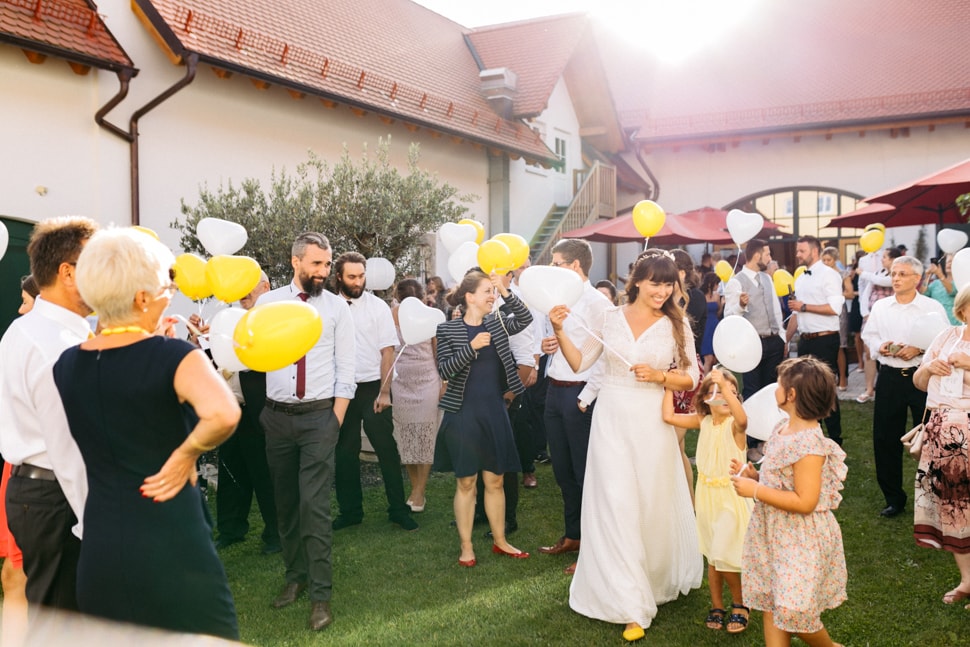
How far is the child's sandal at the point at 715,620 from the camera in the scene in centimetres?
412

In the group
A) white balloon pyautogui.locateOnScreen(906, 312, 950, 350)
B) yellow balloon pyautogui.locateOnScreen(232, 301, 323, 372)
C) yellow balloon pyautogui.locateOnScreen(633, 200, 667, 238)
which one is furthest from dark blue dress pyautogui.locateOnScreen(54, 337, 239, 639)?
white balloon pyautogui.locateOnScreen(906, 312, 950, 350)

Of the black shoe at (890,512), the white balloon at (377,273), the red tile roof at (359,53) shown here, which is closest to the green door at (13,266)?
the red tile roof at (359,53)

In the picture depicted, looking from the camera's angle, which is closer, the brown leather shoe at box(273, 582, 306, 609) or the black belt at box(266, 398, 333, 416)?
the black belt at box(266, 398, 333, 416)

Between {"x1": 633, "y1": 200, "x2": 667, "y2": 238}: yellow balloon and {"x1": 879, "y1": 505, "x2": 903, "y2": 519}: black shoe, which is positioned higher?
{"x1": 633, "y1": 200, "x2": 667, "y2": 238}: yellow balloon

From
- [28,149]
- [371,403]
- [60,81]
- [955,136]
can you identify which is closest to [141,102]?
[60,81]

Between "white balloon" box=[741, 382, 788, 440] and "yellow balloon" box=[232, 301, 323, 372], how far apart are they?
2.44m

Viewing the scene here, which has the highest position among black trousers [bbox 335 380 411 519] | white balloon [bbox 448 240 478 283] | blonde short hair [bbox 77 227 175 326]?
white balloon [bbox 448 240 478 283]

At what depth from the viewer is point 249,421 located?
19.0 feet

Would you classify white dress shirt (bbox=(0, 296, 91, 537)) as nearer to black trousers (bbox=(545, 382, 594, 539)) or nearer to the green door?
black trousers (bbox=(545, 382, 594, 539))

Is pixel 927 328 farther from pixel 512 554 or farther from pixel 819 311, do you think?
pixel 512 554

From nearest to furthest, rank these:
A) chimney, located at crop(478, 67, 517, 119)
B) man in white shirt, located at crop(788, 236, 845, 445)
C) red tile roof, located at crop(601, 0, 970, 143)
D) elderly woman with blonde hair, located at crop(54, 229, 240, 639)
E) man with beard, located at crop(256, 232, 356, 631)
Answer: elderly woman with blonde hair, located at crop(54, 229, 240, 639), man with beard, located at crop(256, 232, 356, 631), man in white shirt, located at crop(788, 236, 845, 445), chimney, located at crop(478, 67, 517, 119), red tile roof, located at crop(601, 0, 970, 143)

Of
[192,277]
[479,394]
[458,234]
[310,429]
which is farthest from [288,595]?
[458,234]

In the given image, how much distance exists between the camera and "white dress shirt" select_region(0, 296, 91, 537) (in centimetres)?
275

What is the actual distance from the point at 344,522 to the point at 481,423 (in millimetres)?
1800
